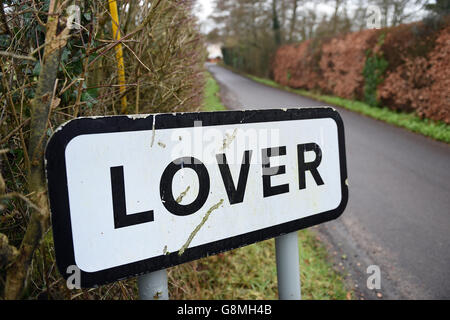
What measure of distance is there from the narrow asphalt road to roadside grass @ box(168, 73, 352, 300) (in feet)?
0.75

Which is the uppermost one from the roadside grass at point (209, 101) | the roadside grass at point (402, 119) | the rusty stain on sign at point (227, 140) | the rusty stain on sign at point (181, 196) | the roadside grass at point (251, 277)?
the roadside grass at point (209, 101)

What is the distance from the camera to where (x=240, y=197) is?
893 mm

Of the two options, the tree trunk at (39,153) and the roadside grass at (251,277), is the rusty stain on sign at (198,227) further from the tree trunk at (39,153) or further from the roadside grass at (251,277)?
the roadside grass at (251,277)

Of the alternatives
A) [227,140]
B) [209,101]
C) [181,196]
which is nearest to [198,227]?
[181,196]

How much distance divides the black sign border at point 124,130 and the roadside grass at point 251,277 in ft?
5.39

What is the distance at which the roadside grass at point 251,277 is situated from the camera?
2.69 metres

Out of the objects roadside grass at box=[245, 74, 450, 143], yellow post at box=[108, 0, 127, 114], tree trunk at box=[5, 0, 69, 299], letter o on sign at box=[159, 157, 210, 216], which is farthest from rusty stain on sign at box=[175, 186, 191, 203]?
roadside grass at box=[245, 74, 450, 143]

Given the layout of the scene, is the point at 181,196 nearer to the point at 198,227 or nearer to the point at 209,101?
the point at 198,227

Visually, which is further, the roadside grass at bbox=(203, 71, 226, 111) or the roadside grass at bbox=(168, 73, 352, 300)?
the roadside grass at bbox=(203, 71, 226, 111)

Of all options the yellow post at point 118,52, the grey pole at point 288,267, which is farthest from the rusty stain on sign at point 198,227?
the yellow post at point 118,52

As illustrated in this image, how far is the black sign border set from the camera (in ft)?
2.08

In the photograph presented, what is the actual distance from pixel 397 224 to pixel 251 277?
7.42ft

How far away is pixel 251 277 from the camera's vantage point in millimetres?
2955

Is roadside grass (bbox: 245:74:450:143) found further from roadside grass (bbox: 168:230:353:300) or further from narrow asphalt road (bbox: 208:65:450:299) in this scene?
roadside grass (bbox: 168:230:353:300)
